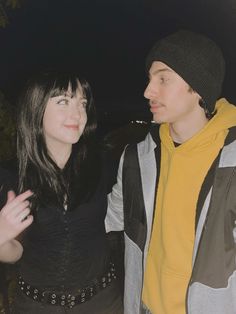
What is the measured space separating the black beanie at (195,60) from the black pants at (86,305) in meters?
1.33

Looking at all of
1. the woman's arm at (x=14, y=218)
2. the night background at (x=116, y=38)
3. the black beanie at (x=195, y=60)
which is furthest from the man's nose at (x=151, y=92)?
the night background at (x=116, y=38)

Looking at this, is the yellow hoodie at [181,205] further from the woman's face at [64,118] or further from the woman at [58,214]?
the woman's face at [64,118]

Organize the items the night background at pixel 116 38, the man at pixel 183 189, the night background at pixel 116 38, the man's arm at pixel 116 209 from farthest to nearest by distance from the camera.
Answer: the night background at pixel 116 38, the night background at pixel 116 38, the man's arm at pixel 116 209, the man at pixel 183 189

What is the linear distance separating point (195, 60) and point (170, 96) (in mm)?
255

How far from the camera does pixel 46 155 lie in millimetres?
2475

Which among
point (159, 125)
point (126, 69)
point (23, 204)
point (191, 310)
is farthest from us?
point (126, 69)

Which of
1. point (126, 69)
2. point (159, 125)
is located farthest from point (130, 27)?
point (159, 125)

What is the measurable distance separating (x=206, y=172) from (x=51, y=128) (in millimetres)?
951

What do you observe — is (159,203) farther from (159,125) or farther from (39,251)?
(39,251)

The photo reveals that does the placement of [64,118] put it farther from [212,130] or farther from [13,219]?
[212,130]

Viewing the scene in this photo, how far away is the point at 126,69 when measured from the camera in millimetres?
37250

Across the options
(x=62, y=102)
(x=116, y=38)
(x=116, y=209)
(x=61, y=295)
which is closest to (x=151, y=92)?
(x=62, y=102)

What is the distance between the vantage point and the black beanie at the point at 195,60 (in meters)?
2.35

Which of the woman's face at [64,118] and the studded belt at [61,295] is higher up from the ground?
the woman's face at [64,118]
